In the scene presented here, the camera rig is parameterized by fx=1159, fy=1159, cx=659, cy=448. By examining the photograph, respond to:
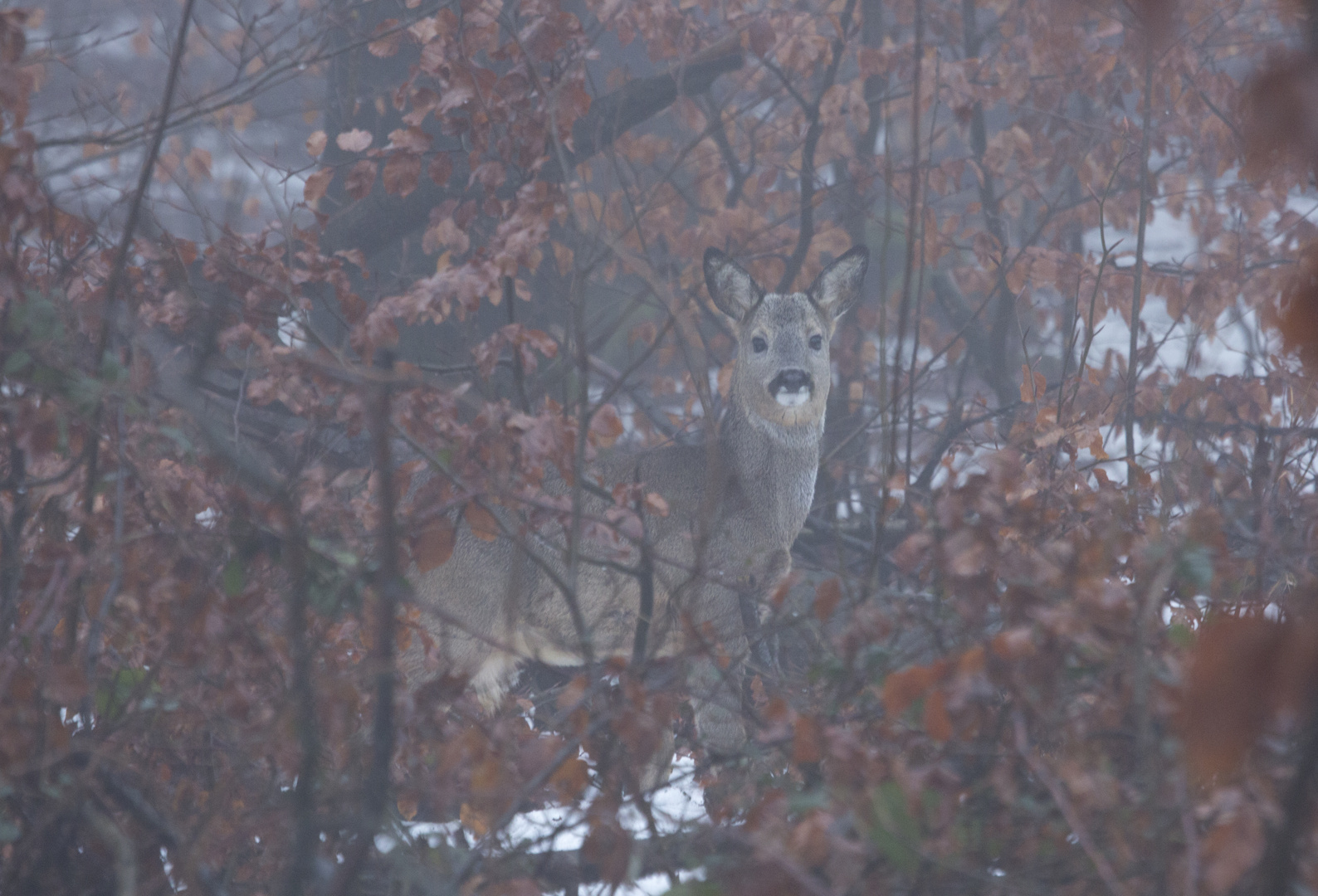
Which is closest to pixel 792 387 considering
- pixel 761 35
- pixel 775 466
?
pixel 775 466

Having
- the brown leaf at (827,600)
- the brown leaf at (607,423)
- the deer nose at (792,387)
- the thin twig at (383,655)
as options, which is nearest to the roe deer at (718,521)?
the deer nose at (792,387)

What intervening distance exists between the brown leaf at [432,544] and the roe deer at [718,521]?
102cm

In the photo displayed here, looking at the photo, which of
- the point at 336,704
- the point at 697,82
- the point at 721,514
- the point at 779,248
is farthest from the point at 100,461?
the point at 779,248

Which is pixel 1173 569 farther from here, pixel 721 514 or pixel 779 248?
pixel 779 248

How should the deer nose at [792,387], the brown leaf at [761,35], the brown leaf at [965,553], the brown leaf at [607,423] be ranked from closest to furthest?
the brown leaf at [965,553], the brown leaf at [607,423], the deer nose at [792,387], the brown leaf at [761,35]

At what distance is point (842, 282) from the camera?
20.9 feet

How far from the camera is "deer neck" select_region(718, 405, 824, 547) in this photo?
6.02 meters

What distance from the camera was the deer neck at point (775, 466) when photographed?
19.7 ft

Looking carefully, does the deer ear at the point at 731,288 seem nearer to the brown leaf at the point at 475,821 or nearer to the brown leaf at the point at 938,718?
the brown leaf at the point at 475,821

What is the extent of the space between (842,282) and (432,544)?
143 inches

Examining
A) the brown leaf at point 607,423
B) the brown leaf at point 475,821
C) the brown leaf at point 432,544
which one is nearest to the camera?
the brown leaf at point 432,544

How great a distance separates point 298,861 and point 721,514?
133 inches

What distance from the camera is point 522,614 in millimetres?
5250

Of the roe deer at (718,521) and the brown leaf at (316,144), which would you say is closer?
the roe deer at (718,521)
